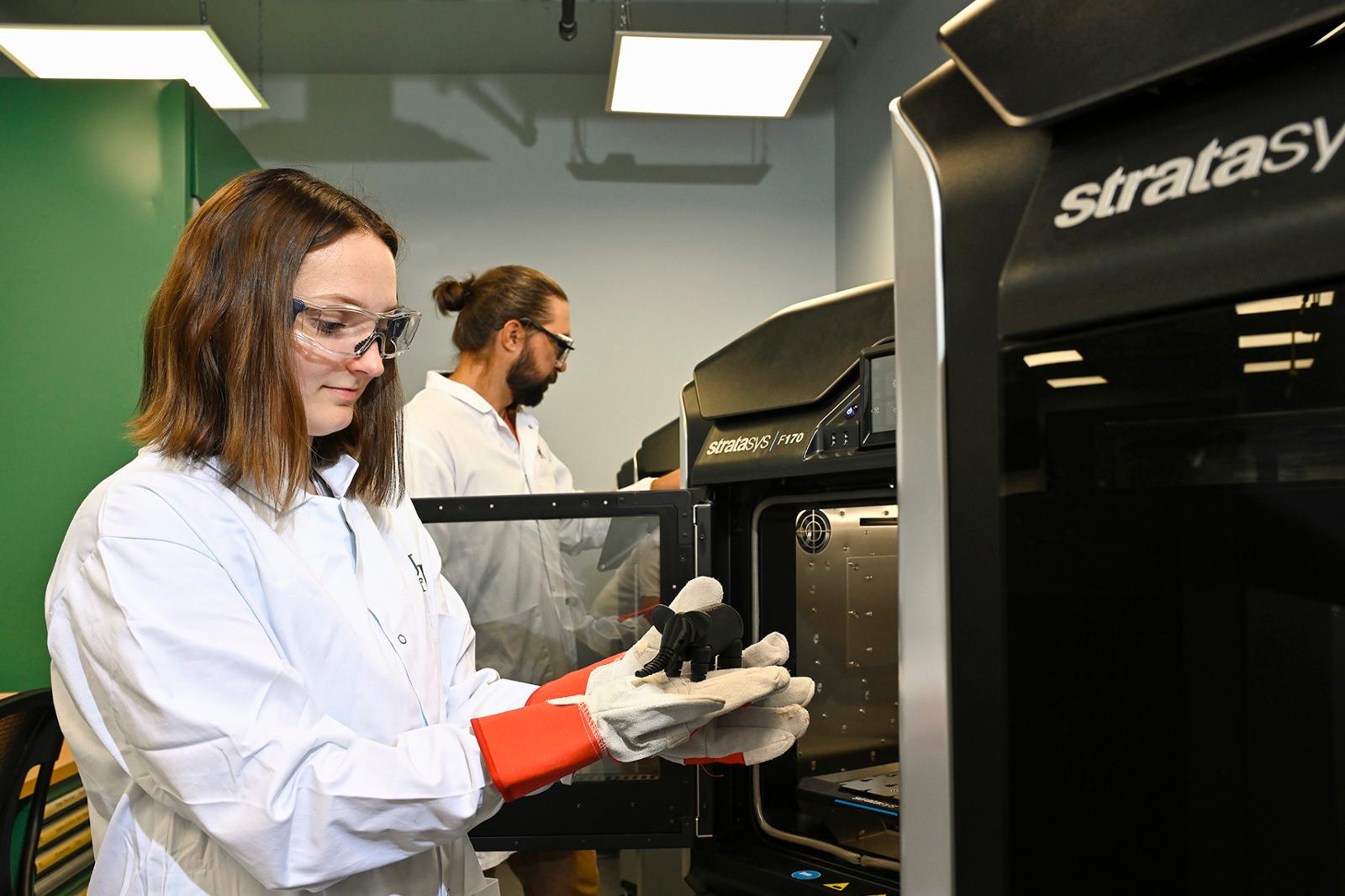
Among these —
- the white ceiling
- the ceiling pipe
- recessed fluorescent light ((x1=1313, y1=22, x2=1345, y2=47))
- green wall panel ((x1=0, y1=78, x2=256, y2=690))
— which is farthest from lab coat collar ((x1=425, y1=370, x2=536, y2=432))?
recessed fluorescent light ((x1=1313, y1=22, x2=1345, y2=47))

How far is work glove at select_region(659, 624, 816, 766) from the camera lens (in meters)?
1.14

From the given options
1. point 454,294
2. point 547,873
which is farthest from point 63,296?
point 547,873

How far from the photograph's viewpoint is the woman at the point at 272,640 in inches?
33.7

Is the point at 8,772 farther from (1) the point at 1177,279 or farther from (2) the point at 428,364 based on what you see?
(2) the point at 428,364

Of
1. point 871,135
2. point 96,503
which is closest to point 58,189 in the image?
point 96,503

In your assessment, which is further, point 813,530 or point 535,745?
point 813,530

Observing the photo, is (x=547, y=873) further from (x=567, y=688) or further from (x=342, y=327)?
(x=342, y=327)

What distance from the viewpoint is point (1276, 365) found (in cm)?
50

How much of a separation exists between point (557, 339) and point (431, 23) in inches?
67.7

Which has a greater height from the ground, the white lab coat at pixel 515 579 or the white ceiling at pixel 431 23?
the white ceiling at pixel 431 23

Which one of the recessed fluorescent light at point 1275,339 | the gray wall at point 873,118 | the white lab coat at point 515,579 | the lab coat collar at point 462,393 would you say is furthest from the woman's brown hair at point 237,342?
the gray wall at point 873,118

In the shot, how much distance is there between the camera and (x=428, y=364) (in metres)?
3.94

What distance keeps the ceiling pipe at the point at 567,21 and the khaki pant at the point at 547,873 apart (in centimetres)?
237

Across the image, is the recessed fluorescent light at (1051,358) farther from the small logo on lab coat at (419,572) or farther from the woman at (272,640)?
the small logo on lab coat at (419,572)
